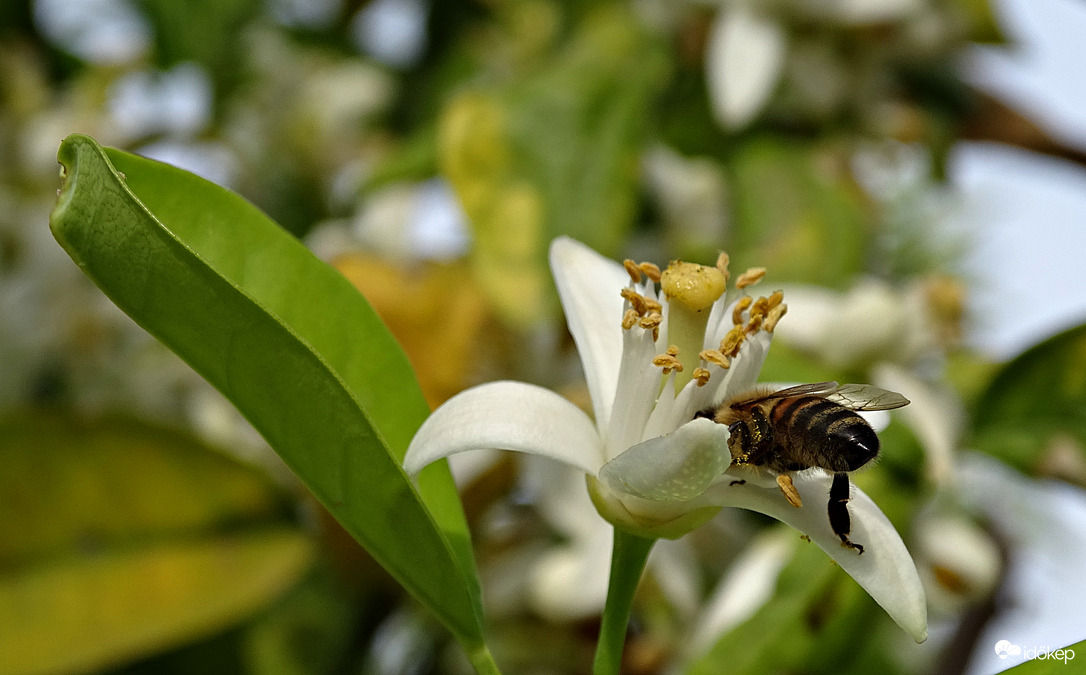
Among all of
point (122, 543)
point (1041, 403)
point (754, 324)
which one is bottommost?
point (1041, 403)

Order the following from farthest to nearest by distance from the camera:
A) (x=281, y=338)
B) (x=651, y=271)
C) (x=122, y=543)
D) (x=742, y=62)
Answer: (x=742, y=62) → (x=122, y=543) → (x=651, y=271) → (x=281, y=338)

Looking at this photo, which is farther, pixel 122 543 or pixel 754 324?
pixel 122 543

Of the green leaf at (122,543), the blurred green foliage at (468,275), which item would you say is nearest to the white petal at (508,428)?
the blurred green foliage at (468,275)

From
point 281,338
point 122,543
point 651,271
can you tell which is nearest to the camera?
point 281,338

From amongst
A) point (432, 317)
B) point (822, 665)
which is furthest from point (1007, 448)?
point (432, 317)

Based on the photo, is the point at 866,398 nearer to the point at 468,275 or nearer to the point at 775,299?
the point at 775,299

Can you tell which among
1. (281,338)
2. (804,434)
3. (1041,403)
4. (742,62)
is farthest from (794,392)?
(742,62)
